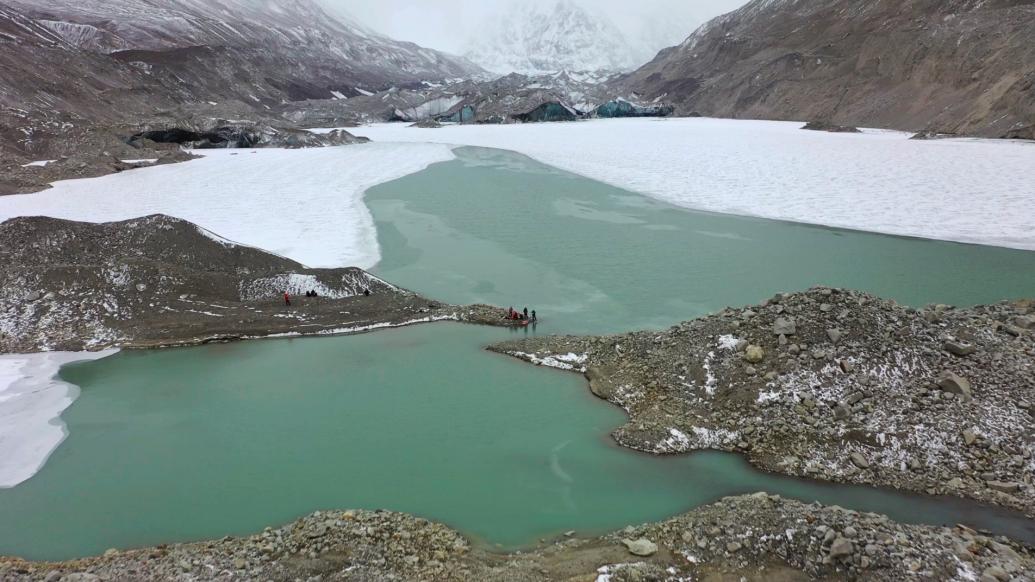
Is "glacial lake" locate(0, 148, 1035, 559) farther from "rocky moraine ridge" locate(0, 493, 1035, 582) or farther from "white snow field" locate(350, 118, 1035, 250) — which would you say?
"white snow field" locate(350, 118, 1035, 250)

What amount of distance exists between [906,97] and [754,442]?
66715mm

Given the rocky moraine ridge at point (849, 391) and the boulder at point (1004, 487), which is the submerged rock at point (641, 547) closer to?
the rocky moraine ridge at point (849, 391)

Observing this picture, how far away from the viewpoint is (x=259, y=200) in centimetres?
3303

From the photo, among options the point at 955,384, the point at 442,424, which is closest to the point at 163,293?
the point at 442,424

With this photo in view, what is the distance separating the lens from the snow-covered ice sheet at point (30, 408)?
11.2 m

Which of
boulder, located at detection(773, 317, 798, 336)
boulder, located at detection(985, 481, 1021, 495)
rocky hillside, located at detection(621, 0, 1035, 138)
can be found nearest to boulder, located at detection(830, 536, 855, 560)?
boulder, located at detection(985, 481, 1021, 495)

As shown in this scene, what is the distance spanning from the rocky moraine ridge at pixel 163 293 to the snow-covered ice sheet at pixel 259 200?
285cm

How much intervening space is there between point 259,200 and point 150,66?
68.4 meters

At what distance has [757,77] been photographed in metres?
87.9

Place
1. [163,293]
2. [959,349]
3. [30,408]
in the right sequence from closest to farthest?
1. [959,349]
2. [30,408]
3. [163,293]

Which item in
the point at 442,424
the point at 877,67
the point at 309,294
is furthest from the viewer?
the point at 877,67

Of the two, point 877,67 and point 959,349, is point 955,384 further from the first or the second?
point 877,67

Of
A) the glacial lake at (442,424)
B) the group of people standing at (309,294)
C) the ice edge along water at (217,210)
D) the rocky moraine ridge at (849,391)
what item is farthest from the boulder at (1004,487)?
the group of people standing at (309,294)

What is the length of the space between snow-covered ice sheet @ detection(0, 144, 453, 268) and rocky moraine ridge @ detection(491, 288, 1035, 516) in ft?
43.6
